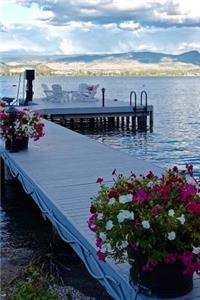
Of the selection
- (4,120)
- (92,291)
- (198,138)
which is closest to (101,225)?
(92,291)

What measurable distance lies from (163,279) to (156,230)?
0.42 m

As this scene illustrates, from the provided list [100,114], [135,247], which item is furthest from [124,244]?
[100,114]

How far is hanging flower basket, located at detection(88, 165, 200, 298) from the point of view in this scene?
3514mm

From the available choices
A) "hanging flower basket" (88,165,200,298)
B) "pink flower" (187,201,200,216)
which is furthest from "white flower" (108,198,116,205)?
"pink flower" (187,201,200,216)

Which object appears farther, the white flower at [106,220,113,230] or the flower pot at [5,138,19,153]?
the flower pot at [5,138,19,153]

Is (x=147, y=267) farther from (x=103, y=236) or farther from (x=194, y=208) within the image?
(x=194, y=208)

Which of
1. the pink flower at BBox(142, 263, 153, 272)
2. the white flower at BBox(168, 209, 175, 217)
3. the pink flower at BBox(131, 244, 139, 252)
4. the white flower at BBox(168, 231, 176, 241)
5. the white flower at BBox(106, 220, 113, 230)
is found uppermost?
the white flower at BBox(168, 209, 175, 217)

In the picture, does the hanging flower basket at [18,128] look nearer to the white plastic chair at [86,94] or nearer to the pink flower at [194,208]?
the pink flower at [194,208]

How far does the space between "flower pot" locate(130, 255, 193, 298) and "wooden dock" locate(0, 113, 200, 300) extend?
0.10m

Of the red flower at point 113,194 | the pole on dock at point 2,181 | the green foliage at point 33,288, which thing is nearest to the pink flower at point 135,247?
the red flower at point 113,194

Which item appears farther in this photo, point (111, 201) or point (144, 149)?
point (144, 149)

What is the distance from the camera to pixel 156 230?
11.5 feet

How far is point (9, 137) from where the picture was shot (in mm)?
10406

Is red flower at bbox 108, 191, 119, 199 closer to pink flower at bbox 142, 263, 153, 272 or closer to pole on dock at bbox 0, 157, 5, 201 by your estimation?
pink flower at bbox 142, 263, 153, 272
